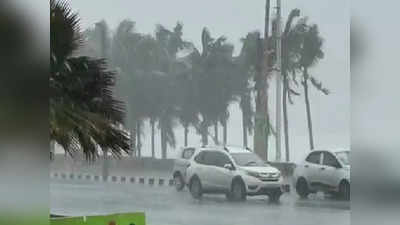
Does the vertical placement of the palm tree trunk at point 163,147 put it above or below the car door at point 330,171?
above

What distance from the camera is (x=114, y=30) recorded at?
17.2ft

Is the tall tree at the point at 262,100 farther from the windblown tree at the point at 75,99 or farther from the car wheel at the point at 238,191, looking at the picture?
the windblown tree at the point at 75,99

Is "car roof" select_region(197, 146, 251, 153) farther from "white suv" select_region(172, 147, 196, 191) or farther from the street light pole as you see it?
the street light pole

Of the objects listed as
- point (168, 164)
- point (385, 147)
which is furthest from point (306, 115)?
point (385, 147)

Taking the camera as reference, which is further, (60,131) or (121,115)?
(121,115)

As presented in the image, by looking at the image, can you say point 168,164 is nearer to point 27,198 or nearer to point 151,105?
point 151,105

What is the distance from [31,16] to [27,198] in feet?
2.72

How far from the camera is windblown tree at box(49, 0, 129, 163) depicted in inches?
167

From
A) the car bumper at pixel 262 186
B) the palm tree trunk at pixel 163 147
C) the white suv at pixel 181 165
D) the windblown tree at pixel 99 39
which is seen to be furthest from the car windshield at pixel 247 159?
the windblown tree at pixel 99 39

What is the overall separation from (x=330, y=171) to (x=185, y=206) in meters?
1.24

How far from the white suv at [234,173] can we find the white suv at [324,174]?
188mm

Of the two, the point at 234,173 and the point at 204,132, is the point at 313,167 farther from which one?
the point at 204,132

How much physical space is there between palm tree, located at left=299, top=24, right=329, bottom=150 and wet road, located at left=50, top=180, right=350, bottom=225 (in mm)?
529

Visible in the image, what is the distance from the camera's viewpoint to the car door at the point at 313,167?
4.80m
